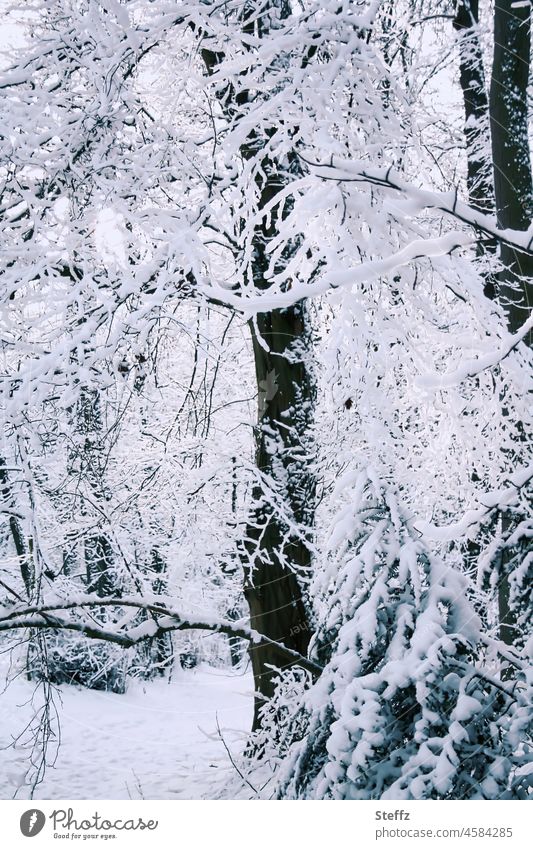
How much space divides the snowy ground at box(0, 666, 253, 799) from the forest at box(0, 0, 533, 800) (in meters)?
0.03

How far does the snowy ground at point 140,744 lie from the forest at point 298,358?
28mm

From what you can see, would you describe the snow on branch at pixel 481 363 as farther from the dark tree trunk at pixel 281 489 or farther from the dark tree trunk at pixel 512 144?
the dark tree trunk at pixel 281 489

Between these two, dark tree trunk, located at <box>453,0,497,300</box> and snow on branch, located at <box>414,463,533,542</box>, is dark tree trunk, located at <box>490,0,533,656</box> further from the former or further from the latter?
snow on branch, located at <box>414,463,533,542</box>

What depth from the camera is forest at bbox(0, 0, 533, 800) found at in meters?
1.79

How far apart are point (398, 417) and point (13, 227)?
2220 mm

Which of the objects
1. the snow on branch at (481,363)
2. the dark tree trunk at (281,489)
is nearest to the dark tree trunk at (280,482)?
the dark tree trunk at (281,489)

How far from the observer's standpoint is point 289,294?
1883 mm

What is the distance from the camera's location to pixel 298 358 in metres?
3.89

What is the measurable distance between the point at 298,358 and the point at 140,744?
221 cm

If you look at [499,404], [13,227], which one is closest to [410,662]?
[499,404]

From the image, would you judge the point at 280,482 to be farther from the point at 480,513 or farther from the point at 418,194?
the point at 418,194

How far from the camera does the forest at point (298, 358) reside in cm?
179

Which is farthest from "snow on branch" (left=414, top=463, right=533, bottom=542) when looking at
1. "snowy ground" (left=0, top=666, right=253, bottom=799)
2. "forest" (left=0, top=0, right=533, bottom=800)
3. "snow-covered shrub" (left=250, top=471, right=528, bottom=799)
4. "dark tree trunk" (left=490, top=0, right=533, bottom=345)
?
"snowy ground" (left=0, top=666, right=253, bottom=799)

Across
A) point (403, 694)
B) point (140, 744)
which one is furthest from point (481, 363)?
point (140, 744)
